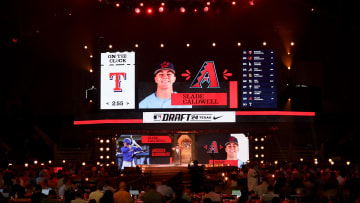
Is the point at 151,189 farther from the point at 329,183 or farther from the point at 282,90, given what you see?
the point at 282,90


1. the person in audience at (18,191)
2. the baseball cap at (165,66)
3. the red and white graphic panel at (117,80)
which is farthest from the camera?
the baseball cap at (165,66)

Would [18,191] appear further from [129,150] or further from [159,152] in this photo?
[159,152]

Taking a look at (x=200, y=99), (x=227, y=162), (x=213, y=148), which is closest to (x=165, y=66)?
(x=200, y=99)

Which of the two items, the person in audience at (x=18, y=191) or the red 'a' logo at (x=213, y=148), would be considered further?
the red 'a' logo at (x=213, y=148)

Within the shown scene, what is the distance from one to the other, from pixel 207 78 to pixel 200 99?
129cm

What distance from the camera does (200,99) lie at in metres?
25.4

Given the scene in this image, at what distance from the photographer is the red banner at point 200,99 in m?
25.3

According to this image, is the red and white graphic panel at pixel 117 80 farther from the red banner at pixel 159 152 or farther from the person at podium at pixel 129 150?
the red banner at pixel 159 152

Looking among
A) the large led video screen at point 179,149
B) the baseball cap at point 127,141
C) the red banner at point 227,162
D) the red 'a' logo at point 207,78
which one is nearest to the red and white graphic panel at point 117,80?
the baseball cap at point 127,141

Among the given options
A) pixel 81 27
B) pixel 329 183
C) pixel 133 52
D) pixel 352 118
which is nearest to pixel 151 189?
pixel 329 183

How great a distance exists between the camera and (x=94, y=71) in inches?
1019

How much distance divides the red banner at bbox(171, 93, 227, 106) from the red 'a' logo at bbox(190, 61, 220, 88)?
525mm

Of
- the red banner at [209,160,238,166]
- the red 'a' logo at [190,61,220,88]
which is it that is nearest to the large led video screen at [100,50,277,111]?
the red 'a' logo at [190,61,220,88]

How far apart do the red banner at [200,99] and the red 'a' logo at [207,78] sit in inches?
20.7
